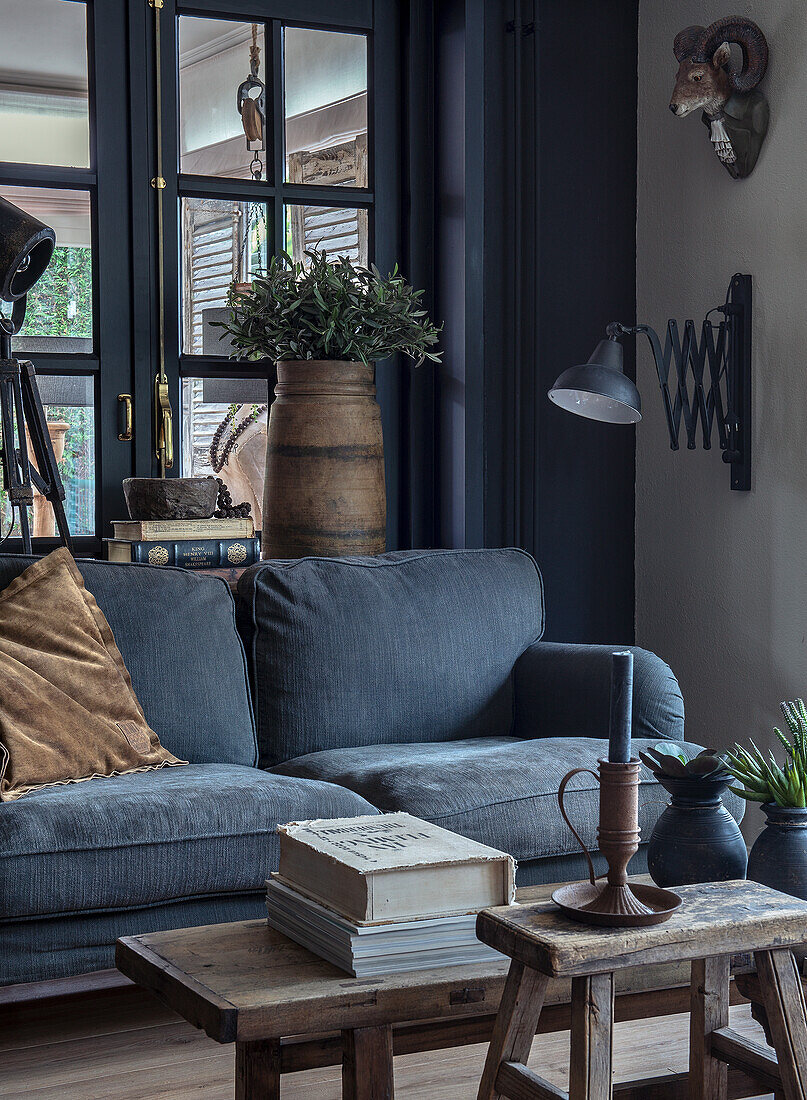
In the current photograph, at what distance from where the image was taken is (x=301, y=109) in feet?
11.9

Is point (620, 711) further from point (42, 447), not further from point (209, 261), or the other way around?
point (209, 261)

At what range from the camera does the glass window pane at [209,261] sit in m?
3.52

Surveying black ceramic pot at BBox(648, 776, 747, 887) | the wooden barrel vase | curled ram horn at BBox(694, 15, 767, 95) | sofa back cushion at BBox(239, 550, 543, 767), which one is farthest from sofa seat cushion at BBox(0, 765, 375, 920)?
curled ram horn at BBox(694, 15, 767, 95)

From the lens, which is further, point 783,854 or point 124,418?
point 124,418

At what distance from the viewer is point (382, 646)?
2908 mm

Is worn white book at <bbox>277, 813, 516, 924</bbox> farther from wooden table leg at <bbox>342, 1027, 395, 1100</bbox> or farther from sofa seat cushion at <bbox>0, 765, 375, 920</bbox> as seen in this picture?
sofa seat cushion at <bbox>0, 765, 375, 920</bbox>

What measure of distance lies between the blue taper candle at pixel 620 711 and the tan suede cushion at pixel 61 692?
4.11 ft

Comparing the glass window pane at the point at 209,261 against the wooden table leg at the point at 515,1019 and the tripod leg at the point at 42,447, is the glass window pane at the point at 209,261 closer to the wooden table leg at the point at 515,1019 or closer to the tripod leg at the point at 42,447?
the tripod leg at the point at 42,447

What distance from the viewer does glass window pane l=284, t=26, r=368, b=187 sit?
11.9 feet

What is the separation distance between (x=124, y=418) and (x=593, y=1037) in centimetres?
241

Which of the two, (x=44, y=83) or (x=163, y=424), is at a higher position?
(x=44, y=83)

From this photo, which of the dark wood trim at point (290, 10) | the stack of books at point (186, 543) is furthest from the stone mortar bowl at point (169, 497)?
the dark wood trim at point (290, 10)

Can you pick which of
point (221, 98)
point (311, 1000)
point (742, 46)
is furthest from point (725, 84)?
point (311, 1000)

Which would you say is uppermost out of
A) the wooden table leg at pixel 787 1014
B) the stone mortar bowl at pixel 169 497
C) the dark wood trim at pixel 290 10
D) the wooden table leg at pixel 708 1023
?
the dark wood trim at pixel 290 10
